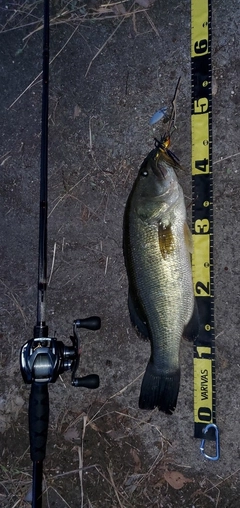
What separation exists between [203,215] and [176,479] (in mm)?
1629

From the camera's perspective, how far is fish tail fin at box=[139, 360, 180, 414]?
8.53 feet

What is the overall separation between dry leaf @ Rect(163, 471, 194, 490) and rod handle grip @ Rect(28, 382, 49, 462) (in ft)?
2.89

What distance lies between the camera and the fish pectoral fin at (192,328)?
2.62m

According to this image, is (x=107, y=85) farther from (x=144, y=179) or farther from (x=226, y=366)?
(x=226, y=366)

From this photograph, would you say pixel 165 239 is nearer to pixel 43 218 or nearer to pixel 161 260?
pixel 161 260

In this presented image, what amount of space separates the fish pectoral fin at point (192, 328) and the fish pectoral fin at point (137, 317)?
8.9 inches

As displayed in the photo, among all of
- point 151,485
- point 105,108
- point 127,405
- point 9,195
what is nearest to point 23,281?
point 9,195

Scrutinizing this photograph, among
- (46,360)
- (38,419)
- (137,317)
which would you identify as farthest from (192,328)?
(38,419)

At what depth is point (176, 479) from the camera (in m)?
2.84

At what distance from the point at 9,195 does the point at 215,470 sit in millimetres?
2216

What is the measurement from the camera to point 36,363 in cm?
237

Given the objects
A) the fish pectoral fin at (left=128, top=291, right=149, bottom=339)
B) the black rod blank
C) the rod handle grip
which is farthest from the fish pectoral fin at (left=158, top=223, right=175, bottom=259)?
the rod handle grip

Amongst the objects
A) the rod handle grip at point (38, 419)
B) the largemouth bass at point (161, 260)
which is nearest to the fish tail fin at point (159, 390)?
the largemouth bass at point (161, 260)

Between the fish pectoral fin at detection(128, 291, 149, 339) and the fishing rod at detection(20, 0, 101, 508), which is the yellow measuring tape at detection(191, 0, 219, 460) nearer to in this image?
the fish pectoral fin at detection(128, 291, 149, 339)
